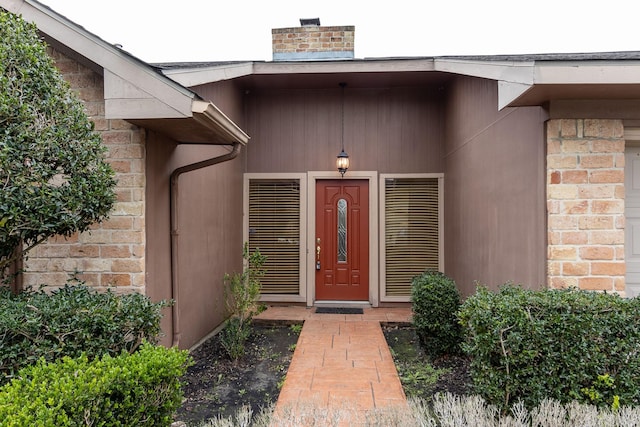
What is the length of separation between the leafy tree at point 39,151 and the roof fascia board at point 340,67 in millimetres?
3548

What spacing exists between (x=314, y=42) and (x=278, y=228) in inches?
130

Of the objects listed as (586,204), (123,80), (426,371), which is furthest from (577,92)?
(123,80)

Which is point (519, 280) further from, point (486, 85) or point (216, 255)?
point (216, 255)

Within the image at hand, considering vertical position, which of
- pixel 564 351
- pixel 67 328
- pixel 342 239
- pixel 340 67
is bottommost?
pixel 564 351

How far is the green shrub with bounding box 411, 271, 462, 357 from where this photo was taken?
430 centimetres

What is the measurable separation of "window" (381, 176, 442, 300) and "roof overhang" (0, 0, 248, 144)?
4.31 m

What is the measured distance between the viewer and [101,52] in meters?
2.94

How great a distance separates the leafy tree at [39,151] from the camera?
2332 millimetres

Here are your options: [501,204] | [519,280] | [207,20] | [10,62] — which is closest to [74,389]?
[10,62]

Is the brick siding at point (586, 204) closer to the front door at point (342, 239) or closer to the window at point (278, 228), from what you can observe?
the front door at point (342, 239)

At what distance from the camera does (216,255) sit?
5375 millimetres

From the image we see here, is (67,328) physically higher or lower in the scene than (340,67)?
lower

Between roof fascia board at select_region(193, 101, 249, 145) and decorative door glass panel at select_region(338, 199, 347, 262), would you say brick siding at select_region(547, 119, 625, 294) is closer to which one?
roof fascia board at select_region(193, 101, 249, 145)

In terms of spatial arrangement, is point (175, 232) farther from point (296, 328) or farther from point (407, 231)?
point (407, 231)
